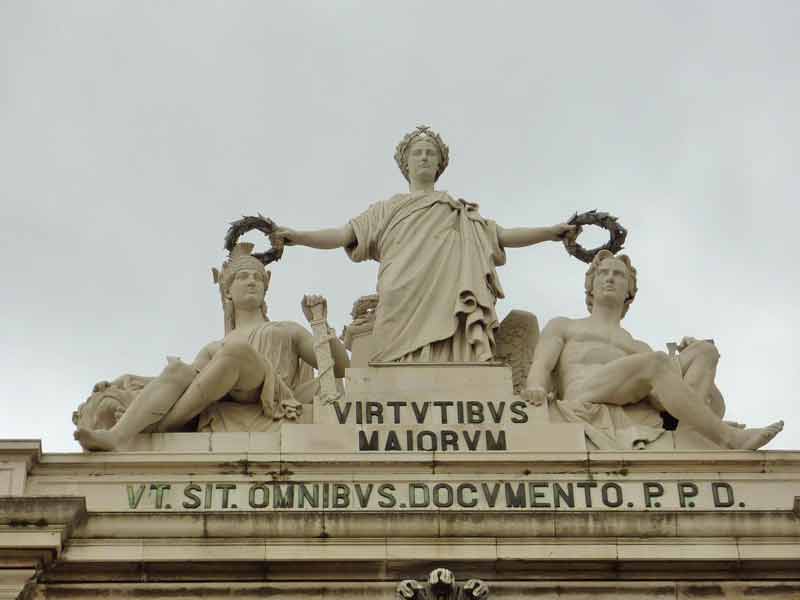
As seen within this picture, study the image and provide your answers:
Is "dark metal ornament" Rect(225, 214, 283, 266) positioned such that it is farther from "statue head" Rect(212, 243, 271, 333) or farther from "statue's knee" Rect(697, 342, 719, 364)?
"statue's knee" Rect(697, 342, 719, 364)

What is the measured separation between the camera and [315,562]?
20.8m

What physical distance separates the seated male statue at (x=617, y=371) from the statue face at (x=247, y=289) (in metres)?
2.96

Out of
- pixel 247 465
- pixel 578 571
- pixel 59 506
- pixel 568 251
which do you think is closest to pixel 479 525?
pixel 578 571

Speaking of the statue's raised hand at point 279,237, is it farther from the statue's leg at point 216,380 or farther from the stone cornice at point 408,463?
the stone cornice at point 408,463

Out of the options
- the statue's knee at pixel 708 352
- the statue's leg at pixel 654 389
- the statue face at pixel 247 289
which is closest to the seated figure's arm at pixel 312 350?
the statue face at pixel 247 289

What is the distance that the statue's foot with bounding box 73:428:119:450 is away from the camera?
72.5 ft

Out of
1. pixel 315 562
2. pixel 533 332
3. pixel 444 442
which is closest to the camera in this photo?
pixel 315 562

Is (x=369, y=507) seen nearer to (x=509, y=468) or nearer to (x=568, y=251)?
(x=509, y=468)

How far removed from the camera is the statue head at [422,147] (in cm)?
2656

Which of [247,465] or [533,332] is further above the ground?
[533,332]

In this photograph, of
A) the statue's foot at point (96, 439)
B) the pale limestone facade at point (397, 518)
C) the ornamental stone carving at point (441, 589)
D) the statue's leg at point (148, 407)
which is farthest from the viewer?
the statue's leg at point (148, 407)

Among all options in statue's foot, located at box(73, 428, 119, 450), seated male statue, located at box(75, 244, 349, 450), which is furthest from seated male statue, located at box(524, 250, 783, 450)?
statue's foot, located at box(73, 428, 119, 450)

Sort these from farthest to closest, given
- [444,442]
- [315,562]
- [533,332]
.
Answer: [533,332], [444,442], [315,562]

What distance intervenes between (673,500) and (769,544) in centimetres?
105
